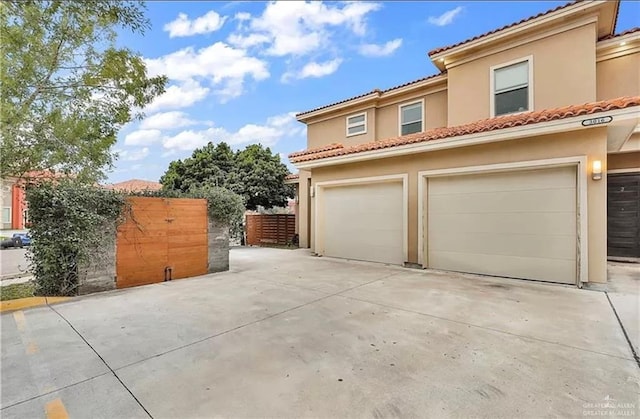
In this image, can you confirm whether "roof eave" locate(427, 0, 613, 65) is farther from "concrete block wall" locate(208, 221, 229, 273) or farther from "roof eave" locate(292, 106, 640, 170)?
"concrete block wall" locate(208, 221, 229, 273)

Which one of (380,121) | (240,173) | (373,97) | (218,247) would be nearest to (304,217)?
(380,121)

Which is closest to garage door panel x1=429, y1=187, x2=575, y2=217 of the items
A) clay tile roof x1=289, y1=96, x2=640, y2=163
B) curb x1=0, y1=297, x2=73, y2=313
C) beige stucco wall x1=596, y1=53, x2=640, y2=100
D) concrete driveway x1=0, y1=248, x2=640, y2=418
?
clay tile roof x1=289, y1=96, x2=640, y2=163

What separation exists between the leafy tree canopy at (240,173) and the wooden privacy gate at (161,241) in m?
10.5

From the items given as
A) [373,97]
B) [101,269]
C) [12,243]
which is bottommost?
[12,243]

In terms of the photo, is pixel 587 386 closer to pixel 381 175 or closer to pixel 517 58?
pixel 381 175

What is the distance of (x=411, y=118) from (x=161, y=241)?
32.3 feet

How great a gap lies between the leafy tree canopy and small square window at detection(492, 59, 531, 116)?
1254 centimetres

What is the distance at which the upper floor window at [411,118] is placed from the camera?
11641mm

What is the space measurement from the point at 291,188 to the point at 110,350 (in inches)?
640

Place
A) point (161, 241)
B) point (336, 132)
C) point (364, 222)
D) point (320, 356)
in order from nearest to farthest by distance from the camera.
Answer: point (320, 356), point (161, 241), point (364, 222), point (336, 132)

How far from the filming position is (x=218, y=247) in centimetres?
818

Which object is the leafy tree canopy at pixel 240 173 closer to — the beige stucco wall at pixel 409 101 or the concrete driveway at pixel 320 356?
the beige stucco wall at pixel 409 101

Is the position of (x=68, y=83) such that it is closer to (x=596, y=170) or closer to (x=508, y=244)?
(x=508, y=244)

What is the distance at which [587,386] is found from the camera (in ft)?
8.91
